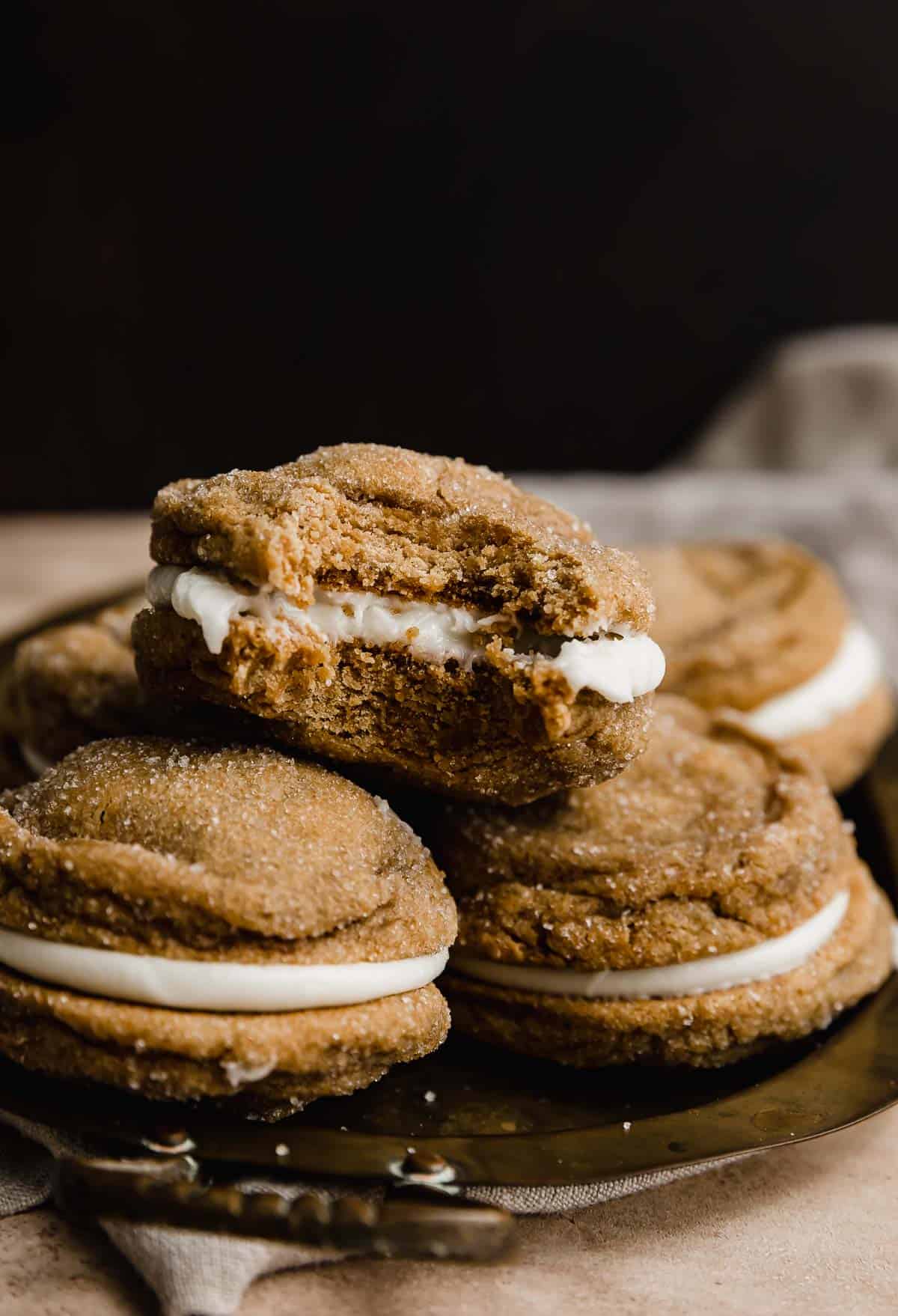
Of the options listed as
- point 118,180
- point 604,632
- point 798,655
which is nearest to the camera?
point 604,632

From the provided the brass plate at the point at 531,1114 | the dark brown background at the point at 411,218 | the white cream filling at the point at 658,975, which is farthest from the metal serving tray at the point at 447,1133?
the dark brown background at the point at 411,218

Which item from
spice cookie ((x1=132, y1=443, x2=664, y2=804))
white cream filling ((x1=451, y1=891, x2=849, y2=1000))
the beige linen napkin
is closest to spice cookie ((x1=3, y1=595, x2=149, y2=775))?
spice cookie ((x1=132, y1=443, x2=664, y2=804))

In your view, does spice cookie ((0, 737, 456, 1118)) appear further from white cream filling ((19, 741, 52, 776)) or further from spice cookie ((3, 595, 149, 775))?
white cream filling ((19, 741, 52, 776))

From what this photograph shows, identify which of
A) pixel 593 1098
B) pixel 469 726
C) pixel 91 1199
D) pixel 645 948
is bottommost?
pixel 593 1098

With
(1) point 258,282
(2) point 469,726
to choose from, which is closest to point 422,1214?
(2) point 469,726

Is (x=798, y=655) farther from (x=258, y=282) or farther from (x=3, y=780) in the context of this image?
(x=258, y=282)

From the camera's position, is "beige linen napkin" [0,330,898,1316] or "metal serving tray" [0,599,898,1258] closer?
"metal serving tray" [0,599,898,1258]

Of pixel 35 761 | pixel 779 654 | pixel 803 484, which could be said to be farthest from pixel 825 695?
pixel 803 484
